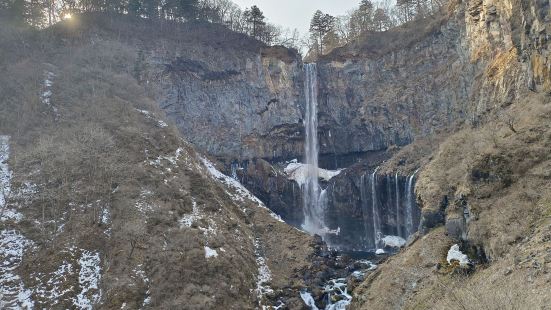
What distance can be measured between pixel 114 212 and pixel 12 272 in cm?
786

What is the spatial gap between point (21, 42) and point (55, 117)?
1817cm

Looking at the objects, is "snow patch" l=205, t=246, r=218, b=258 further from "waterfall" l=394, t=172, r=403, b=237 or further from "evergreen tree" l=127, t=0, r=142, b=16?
"evergreen tree" l=127, t=0, r=142, b=16

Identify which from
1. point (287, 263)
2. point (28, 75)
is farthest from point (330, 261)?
point (28, 75)

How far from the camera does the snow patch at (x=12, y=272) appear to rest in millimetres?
22141

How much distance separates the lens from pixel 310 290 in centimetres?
2955

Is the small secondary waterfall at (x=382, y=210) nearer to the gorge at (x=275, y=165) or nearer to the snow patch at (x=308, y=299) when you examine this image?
the gorge at (x=275, y=165)

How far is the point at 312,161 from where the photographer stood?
2157 inches

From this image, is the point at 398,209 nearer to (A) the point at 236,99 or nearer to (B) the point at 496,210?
(B) the point at 496,210

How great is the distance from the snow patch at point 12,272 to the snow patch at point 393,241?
3315cm

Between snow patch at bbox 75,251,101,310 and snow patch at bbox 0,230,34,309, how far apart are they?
2618mm

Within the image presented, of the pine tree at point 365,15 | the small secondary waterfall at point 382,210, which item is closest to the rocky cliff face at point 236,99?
the small secondary waterfall at point 382,210

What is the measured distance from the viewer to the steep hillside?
983 inches

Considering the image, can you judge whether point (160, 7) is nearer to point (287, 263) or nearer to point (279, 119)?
point (279, 119)

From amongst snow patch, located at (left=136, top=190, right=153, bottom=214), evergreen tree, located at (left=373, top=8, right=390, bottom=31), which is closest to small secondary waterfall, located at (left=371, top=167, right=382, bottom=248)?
snow patch, located at (left=136, top=190, right=153, bottom=214)
